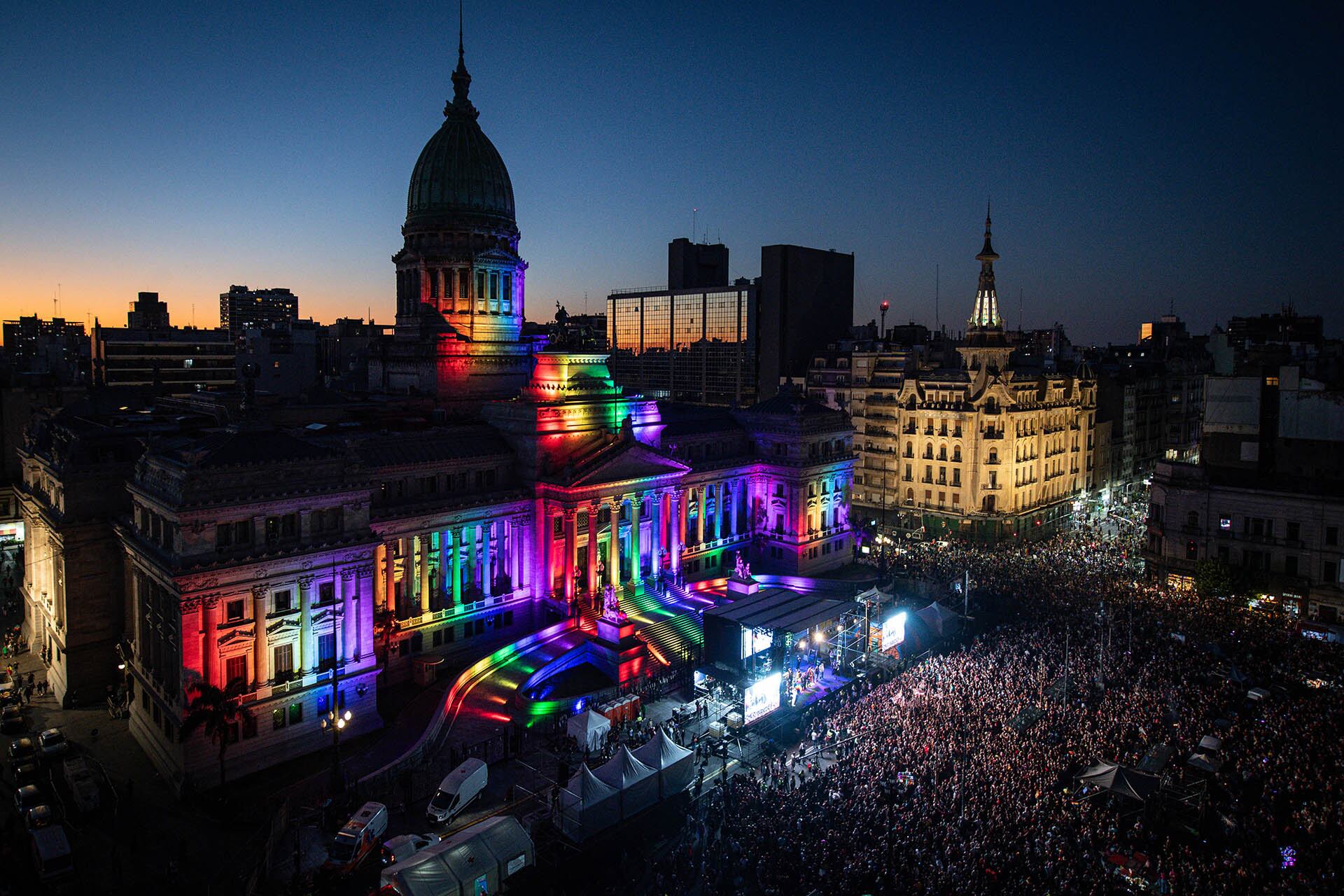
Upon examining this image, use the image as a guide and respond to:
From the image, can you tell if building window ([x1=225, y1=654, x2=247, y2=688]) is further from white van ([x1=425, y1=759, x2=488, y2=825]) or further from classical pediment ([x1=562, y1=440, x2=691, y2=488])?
classical pediment ([x1=562, y1=440, x2=691, y2=488])

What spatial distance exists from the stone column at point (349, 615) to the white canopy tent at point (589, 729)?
12.9 metres

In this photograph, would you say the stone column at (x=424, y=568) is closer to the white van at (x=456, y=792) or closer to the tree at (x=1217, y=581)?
the white van at (x=456, y=792)

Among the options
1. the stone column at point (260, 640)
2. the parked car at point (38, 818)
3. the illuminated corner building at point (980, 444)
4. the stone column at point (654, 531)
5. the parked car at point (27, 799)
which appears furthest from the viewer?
the illuminated corner building at point (980, 444)

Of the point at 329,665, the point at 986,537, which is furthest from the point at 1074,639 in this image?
the point at 329,665

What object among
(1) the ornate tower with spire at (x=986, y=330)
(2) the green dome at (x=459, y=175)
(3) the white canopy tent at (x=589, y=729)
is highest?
(2) the green dome at (x=459, y=175)

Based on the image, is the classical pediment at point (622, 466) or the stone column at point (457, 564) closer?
the stone column at point (457, 564)

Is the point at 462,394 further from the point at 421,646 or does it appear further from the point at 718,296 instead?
the point at 718,296

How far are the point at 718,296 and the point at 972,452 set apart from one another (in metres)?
65.3

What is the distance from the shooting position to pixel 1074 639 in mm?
55719

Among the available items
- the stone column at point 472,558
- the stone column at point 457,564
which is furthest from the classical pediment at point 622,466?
the stone column at point 457,564

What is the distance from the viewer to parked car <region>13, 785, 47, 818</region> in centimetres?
3919

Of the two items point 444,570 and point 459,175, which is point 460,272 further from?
point 444,570

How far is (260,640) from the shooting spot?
44750 millimetres

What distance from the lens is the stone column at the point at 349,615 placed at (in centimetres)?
4794
